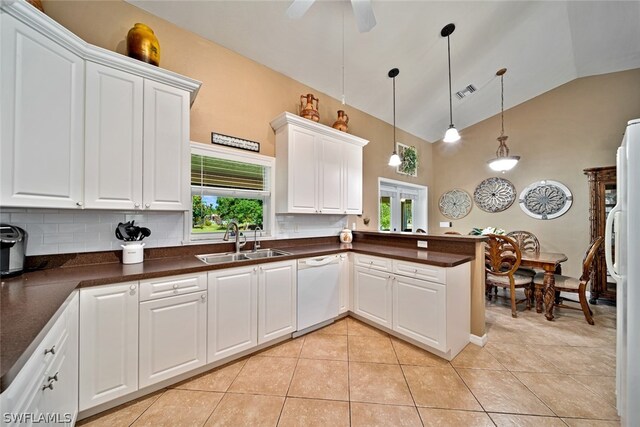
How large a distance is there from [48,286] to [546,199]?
654 centimetres

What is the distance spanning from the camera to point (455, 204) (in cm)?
537

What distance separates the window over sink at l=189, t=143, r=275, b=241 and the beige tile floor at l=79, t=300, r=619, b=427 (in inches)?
54.2

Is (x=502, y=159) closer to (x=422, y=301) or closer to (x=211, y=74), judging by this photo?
(x=422, y=301)

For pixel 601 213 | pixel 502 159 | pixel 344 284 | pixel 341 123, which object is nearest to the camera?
pixel 344 284

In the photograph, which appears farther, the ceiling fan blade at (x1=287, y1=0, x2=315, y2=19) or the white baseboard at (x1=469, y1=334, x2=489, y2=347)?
the white baseboard at (x1=469, y1=334, x2=489, y2=347)

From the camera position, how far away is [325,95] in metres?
3.52

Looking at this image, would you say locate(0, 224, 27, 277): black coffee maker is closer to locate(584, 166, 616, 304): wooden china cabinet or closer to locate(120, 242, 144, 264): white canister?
locate(120, 242, 144, 264): white canister

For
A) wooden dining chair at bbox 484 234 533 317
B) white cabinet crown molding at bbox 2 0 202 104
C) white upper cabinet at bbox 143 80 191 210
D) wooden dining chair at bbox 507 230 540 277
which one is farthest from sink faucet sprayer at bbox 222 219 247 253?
wooden dining chair at bbox 507 230 540 277

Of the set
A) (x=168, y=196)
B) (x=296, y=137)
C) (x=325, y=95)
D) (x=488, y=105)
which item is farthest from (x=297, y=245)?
(x=488, y=105)

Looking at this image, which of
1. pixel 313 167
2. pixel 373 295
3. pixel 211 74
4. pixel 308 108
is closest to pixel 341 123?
pixel 308 108

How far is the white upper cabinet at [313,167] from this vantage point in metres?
2.76

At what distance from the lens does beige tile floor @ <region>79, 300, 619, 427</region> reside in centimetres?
150

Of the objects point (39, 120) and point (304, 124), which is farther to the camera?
point (304, 124)

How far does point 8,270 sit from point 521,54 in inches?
243
